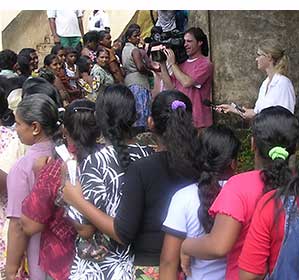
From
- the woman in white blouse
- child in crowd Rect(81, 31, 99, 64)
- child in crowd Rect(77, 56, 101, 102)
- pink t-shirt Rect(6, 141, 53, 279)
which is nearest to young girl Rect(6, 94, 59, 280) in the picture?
pink t-shirt Rect(6, 141, 53, 279)

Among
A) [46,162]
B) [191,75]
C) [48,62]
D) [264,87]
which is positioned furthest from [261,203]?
[48,62]

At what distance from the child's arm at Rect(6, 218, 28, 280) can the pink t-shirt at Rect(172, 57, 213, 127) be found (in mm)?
3572

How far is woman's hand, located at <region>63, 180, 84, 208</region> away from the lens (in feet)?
11.3

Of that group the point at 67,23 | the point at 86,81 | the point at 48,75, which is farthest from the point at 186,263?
the point at 67,23

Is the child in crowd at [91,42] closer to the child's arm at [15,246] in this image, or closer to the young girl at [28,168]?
the young girl at [28,168]

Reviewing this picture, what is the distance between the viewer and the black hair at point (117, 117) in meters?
3.52

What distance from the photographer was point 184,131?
346cm

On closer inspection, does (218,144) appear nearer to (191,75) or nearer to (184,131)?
Answer: (184,131)

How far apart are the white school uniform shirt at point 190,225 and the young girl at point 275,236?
401 mm

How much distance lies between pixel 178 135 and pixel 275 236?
0.81 metres

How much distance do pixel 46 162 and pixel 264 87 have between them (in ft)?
9.67

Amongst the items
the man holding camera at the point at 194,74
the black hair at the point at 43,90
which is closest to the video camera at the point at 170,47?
the man holding camera at the point at 194,74

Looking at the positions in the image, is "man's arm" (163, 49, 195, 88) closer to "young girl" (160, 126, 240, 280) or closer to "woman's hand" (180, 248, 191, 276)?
"young girl" (160, 126, 240, 280)

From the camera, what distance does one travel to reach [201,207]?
10.8 ft
